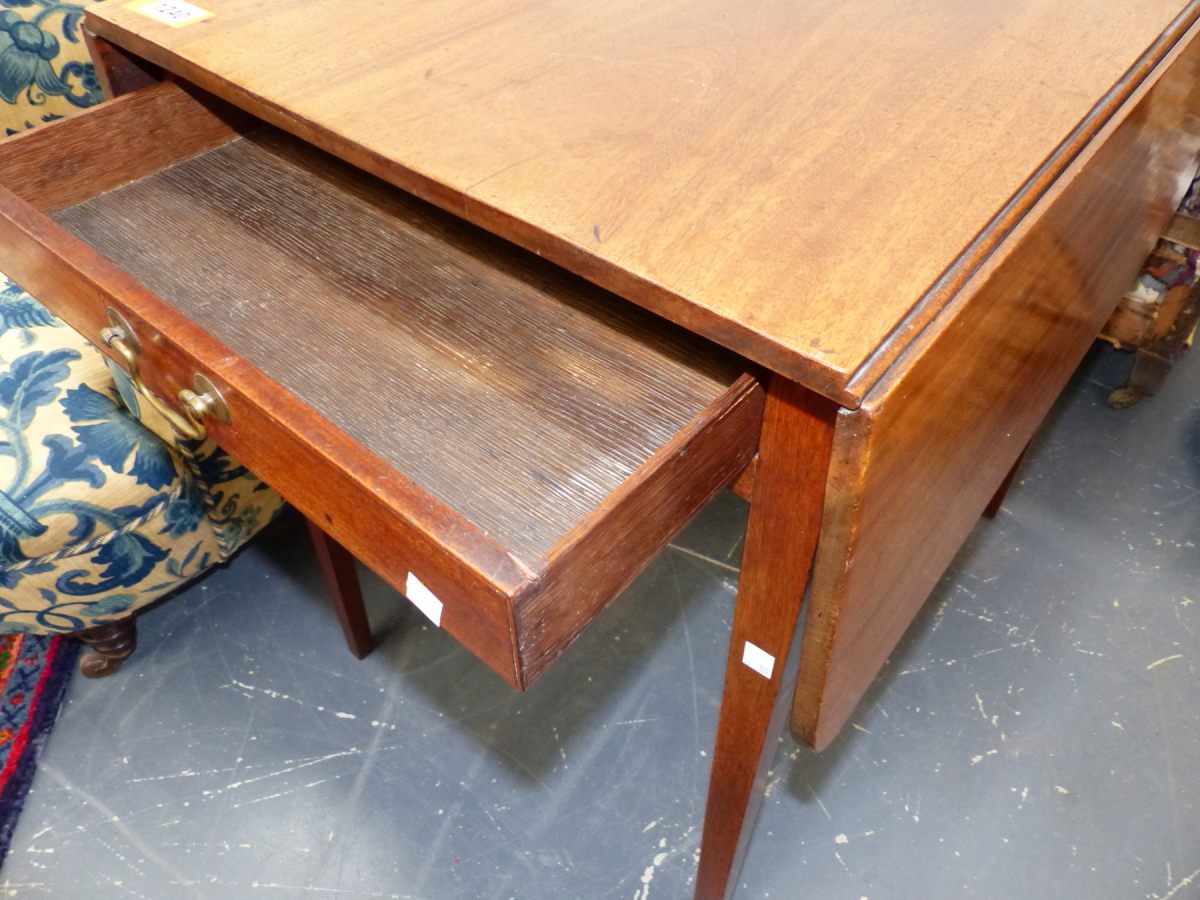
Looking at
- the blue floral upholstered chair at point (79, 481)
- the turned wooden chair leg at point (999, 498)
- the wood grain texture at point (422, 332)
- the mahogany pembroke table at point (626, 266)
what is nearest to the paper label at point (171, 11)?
the mahogany pembroke table at point (626, 266)

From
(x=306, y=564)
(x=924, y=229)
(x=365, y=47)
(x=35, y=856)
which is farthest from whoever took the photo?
(x=306, y=564)

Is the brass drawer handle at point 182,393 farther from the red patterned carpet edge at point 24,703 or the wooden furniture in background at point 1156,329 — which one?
the wooden furniture in background at point 1156,329

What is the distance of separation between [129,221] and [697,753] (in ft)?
2.65

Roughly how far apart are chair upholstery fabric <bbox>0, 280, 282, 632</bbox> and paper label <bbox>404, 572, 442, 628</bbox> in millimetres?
488

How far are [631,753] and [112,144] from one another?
825 millimetres

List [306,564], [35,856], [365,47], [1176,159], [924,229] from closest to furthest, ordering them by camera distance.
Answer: [924,229] < [365,47] < [1176,159] < [35,856] < [306,564]

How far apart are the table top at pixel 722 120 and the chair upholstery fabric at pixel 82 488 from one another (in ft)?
1.19

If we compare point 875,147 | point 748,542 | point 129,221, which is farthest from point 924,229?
point 129,221

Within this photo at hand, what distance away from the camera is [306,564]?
1310 mm

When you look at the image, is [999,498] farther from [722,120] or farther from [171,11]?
[171,11]

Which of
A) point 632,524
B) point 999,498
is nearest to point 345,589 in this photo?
point 632,524

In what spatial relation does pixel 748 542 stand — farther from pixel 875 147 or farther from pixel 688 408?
pixel 875 147

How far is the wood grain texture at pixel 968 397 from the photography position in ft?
1.71

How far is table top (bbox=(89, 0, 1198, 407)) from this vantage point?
52 centimetres
